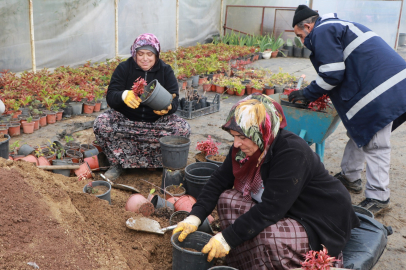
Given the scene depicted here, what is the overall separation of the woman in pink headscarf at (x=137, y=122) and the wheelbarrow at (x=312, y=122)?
1.09 metres

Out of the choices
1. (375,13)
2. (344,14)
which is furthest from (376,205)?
(344,14)

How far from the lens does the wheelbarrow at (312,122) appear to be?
349 centimetres

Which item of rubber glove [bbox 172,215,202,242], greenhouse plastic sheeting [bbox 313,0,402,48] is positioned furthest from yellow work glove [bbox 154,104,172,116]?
greenhouse plastic sheeting [bbox 313,0,402,48]

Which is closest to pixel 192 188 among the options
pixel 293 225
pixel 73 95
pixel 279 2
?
pixel 293 225

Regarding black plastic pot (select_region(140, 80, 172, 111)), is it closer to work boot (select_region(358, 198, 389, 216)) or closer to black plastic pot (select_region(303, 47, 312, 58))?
work boot (select_region(358, 198, 389, 216))

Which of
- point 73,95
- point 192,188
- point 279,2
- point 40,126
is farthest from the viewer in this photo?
point 279,2

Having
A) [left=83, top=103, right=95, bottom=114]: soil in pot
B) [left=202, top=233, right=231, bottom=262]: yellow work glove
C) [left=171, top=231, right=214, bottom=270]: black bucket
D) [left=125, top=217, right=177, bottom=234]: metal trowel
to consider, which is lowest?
[left=83, top=103, right=95, bottom=114]: soil in pot

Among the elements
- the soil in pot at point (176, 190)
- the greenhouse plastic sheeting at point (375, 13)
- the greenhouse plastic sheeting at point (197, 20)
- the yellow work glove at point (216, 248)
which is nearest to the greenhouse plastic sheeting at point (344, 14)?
the greenhouse plastic sheeting at point (375, 13)

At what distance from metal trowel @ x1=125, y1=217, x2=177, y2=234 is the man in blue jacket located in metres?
1.92

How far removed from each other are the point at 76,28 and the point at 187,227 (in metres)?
7.37

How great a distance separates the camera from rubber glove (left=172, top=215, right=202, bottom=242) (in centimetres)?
213

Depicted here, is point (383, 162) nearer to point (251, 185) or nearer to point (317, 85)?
point (317, 85)

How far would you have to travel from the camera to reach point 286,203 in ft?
6.57

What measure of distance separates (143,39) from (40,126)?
2.33 metres
